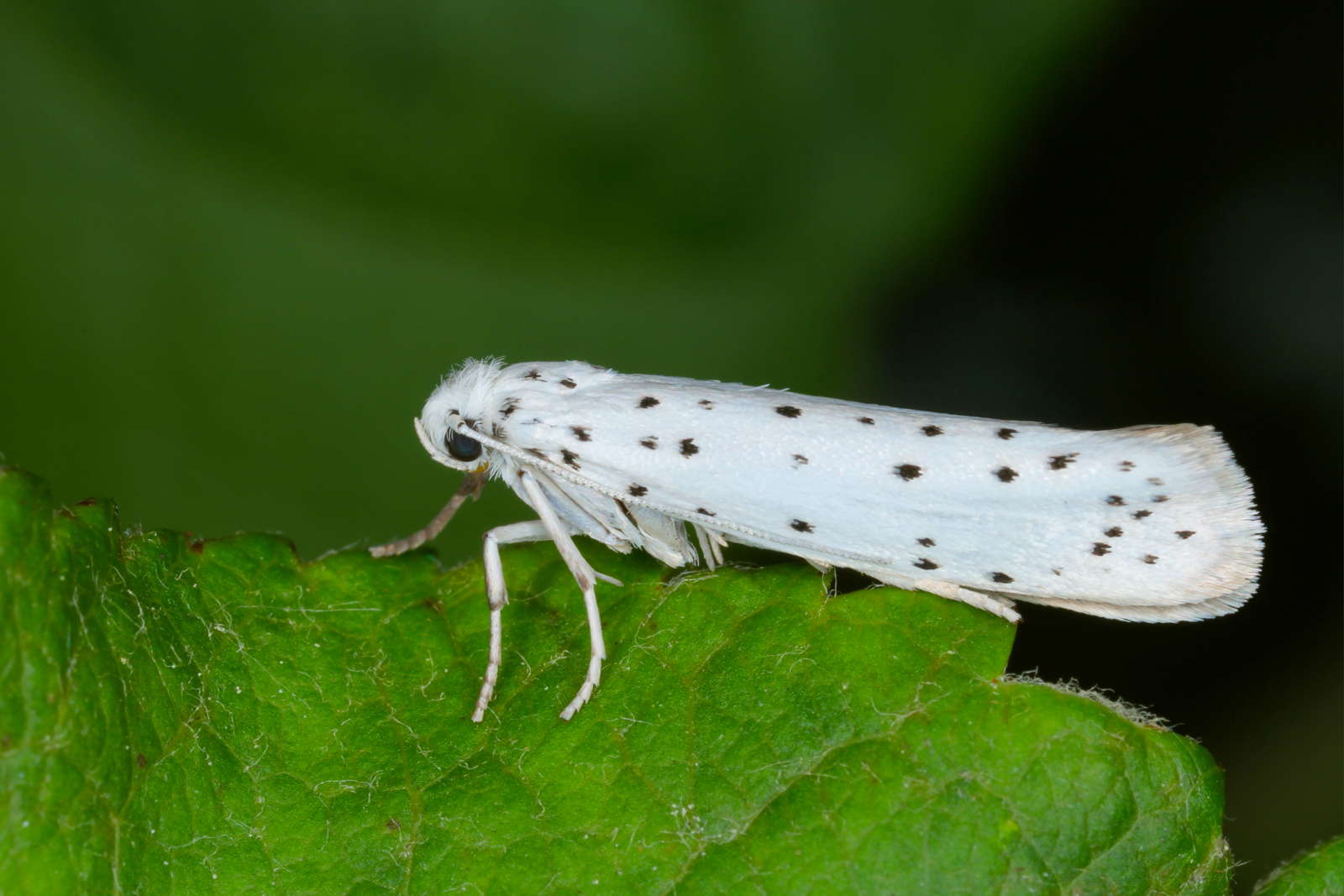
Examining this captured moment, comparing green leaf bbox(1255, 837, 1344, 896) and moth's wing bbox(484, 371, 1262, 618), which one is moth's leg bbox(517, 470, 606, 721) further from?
green leaf bbox(1255, 837, 1344, 896)

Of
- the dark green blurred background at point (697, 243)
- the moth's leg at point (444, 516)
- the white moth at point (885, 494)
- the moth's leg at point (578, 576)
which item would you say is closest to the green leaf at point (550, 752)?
the moth's leg at point (578, 576)

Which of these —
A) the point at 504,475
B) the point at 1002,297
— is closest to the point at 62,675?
the point at 504,475

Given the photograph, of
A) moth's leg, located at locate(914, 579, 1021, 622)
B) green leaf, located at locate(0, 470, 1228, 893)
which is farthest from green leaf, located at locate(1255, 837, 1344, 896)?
moth's leg, located at locate(914, 579, 1021, 622)

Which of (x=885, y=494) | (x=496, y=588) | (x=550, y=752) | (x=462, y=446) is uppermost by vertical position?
(x=885, y=494)

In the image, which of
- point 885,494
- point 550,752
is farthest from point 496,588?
point 885,494

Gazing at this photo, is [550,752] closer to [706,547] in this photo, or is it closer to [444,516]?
[706,547]

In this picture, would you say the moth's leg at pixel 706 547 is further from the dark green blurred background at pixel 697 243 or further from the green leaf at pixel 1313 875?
the green leaf at pixel 1313 875

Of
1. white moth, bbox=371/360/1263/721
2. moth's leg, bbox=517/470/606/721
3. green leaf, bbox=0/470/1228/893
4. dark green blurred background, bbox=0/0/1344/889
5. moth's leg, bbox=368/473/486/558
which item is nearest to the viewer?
green leaf, bbox=0/470/1228/893
